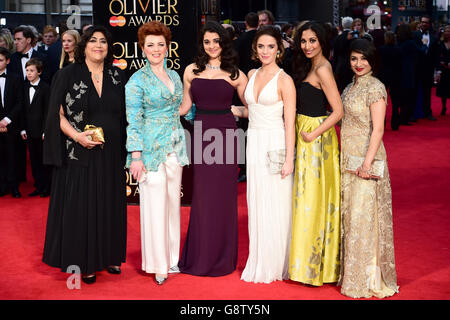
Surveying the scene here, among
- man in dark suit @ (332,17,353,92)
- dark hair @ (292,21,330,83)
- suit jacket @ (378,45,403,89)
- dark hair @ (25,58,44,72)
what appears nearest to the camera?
dark hair @ (292,21,330,83)

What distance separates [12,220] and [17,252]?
1089 mm

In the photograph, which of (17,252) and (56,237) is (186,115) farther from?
(17,252)

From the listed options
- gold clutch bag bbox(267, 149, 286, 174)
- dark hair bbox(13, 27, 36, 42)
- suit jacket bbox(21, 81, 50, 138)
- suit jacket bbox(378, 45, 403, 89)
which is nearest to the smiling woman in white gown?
gold clutch bag bbox(267, 149, 286, 174)

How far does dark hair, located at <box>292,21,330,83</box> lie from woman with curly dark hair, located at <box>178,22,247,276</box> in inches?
15.5

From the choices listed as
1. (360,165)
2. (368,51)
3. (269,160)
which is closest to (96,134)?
(269,160)

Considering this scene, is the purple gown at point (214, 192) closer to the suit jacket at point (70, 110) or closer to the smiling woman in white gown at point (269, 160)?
the smiling woman in white gown at point (269, 160)

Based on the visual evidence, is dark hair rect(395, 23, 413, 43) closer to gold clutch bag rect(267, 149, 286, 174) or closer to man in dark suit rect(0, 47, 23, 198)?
man in dark suit rect(0, 47, 23, 198)

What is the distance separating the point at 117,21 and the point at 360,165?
3.20 m

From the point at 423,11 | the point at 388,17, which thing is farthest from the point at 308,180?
the point at 388,17

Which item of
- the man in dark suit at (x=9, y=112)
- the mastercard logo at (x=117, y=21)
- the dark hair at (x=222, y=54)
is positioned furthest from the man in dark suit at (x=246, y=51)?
the dark hair at (x=222, y=54)

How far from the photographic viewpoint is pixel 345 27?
11.1 m

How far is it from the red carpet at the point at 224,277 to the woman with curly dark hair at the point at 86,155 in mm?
243

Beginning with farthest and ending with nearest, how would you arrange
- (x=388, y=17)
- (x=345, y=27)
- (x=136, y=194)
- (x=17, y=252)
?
(x=388, y=17)
(x=345, y=27)
(x=136, y=194)
(x=17, y=252)

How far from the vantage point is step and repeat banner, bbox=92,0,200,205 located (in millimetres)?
6316
